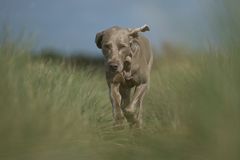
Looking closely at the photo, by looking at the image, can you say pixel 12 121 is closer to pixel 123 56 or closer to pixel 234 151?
pixel 234 151

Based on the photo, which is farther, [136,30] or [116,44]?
[136,30]

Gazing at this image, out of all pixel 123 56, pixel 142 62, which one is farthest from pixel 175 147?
pixel 142 62

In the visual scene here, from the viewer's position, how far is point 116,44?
7.21 metres

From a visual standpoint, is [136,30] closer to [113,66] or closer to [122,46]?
[122,46]

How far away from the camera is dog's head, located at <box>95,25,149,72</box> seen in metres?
7.12

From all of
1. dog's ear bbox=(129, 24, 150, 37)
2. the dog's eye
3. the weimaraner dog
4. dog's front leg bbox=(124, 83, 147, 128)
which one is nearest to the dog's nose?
the weimaraner dog

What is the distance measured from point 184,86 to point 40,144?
49.8 inches

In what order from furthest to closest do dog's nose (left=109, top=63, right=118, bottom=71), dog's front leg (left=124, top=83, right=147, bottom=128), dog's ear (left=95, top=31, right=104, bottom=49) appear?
dog's ear (left=95, top=31, right=104, bottom=49)
dog's front leg (left=124, top=83, right=147, bottom=128)
dog's nose (left=109, top=63, right=118, bottom=71)

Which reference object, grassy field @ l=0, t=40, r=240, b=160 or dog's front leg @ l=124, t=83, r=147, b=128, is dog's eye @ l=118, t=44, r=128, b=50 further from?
grassy field @ l=0, t=40, r=240, b=160

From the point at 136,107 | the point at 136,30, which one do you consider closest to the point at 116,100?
the point at 136,107

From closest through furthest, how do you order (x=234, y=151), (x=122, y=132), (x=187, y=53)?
(x=234, y=151)
(x=187, y=53)
(x=122, y=132)

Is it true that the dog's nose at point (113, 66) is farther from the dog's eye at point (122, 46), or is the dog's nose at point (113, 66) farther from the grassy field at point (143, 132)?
the grassy field at point (143, 132)

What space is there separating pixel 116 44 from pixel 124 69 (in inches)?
17.1

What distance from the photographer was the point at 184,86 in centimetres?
502
